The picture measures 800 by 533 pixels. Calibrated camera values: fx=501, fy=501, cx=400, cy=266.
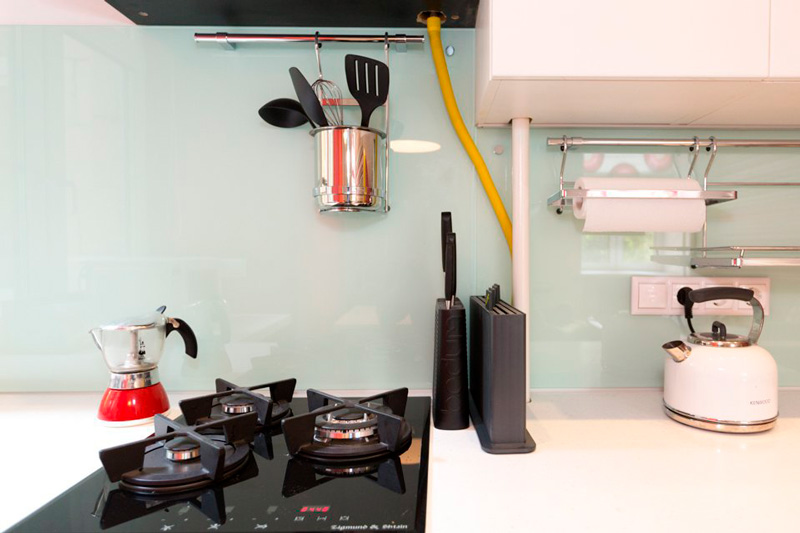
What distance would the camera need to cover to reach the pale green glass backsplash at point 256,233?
1.09 m

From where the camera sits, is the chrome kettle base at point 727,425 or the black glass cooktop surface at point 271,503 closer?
the black glass cooktop surface at point 271,503

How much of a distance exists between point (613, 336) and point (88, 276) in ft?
3.85

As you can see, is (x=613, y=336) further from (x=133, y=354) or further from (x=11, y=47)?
(x=11, y=47)

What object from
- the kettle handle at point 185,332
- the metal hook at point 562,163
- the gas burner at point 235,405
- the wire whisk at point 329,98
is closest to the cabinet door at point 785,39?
the metal hook at point 562,163

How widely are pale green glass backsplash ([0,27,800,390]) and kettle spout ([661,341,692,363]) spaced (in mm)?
192

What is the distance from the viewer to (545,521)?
1.93 feet

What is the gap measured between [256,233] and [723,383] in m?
0.95

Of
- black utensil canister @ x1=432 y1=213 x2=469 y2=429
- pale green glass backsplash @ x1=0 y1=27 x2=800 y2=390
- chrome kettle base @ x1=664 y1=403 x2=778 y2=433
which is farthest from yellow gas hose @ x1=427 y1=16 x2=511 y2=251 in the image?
chrome kettle base @ x1=664 y1=403 x2=778 y2=433

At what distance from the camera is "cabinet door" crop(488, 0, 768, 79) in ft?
2.54

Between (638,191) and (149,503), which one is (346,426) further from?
(638,191)

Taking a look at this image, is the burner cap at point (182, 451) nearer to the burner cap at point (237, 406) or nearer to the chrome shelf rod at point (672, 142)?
the burner cap at point (237, 406)

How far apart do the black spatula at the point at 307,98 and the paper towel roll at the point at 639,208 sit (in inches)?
20.6

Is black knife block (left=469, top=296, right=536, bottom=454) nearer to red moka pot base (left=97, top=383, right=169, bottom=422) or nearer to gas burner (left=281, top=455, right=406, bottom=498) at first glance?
gas burner (left=281, top=455, right=406, bottom=498)

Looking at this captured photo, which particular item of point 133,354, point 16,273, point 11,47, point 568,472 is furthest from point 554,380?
point 11,47
